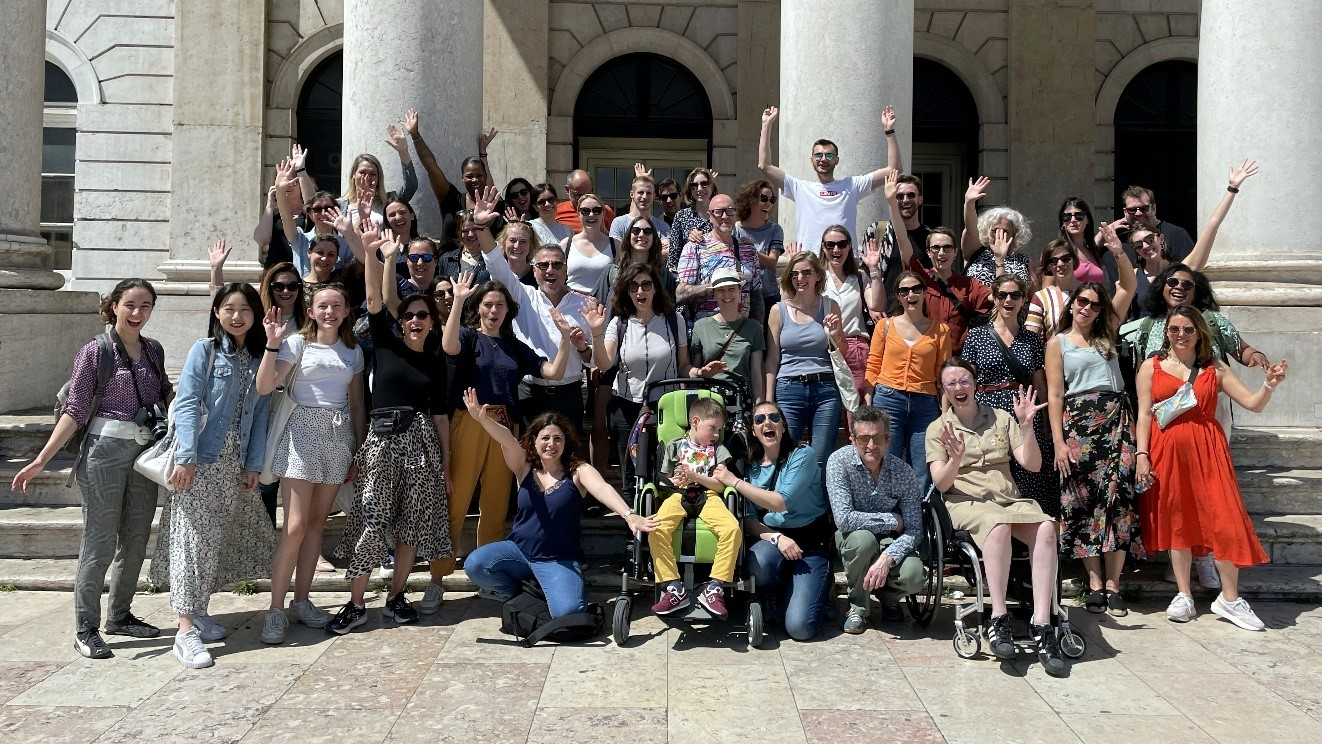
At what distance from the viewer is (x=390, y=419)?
6844mm

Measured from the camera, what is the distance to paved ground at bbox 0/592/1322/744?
16.9 feet

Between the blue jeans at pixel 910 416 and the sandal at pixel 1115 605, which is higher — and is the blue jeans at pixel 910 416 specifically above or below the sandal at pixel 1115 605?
above

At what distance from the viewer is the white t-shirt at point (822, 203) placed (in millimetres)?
8680

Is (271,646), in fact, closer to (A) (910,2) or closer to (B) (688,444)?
(B) (688,444)

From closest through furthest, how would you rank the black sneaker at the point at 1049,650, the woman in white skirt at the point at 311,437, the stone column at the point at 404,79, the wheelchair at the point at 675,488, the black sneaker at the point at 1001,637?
the black sneaker at the point at 1049,650
the black sneaker at the point at 1001,637
the wheelchair at the point at 675,488
the woman in white skirt at the point at 311,437
the stone column at the point at 404,79

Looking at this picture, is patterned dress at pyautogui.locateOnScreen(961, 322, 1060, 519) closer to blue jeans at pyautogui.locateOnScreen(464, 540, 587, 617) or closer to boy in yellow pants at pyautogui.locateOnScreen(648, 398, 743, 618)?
boy in yellow pants at pyautogui.locateOnScreen(648, 398, 743, 618)

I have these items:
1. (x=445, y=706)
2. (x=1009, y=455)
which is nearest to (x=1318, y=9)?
(x=1009, y=455)

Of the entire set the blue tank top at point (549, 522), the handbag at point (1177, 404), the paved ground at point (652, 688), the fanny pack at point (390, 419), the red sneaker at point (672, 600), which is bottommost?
the paved ground at point (652, 688)

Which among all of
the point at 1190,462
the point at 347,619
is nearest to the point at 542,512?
the point at 347,619

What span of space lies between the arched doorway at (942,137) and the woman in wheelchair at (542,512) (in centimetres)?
965

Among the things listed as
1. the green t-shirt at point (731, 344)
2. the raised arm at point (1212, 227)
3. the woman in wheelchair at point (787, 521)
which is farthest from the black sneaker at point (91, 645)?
the raised arm at point (1212, 227)

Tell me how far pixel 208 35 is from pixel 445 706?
448 inches

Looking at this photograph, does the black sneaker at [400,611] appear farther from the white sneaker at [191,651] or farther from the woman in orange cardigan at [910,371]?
the woman in orange cardigan at [910,371]

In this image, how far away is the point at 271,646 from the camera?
Result: 21.0ft
